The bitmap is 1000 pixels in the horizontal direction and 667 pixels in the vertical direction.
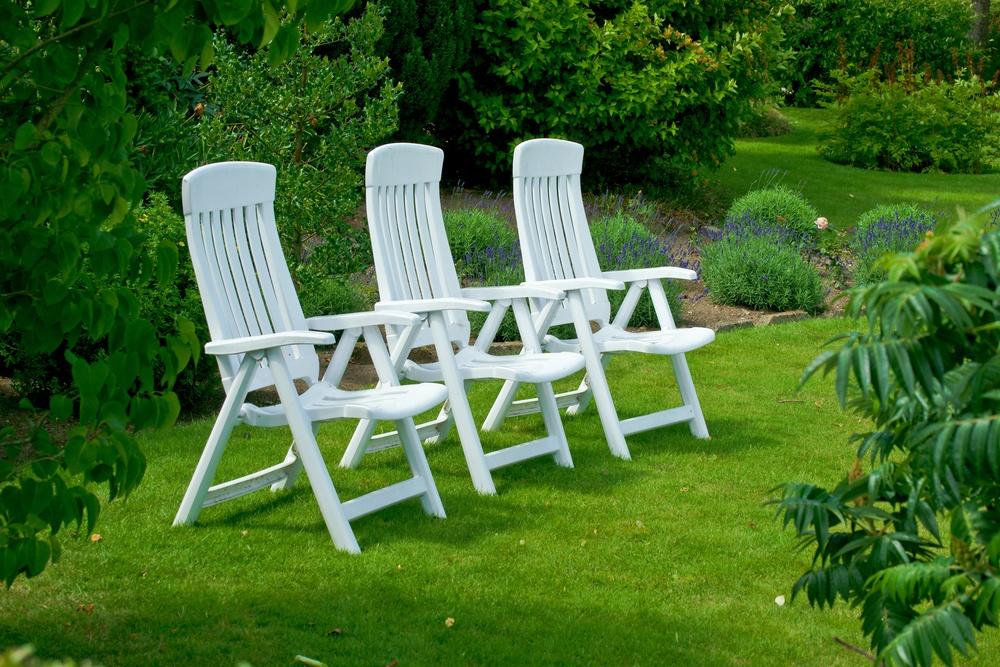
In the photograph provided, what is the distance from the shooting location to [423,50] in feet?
38.4

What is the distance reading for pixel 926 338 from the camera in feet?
7.06

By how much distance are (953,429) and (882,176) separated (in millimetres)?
16338

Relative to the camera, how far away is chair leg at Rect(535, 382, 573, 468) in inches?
222

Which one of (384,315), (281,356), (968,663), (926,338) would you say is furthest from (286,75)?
(926,338)

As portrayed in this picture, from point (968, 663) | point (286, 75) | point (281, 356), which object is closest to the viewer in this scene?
point (968, 663)

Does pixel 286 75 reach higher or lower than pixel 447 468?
higher

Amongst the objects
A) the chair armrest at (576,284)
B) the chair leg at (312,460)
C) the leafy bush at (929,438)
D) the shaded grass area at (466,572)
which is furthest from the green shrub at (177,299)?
the leafy bush at (929,438)

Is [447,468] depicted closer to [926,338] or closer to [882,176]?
[926,338]

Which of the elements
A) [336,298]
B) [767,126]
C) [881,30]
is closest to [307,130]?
[336,298]

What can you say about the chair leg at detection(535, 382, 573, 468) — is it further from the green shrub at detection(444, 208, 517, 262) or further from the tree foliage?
the green shrub at detection(444, 208, 517, 262)

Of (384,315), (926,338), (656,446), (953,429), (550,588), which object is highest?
(926,338)

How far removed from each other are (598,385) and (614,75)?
270 inches

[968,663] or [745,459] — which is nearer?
[968,663]

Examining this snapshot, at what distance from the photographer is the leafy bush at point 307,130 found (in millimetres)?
6887
